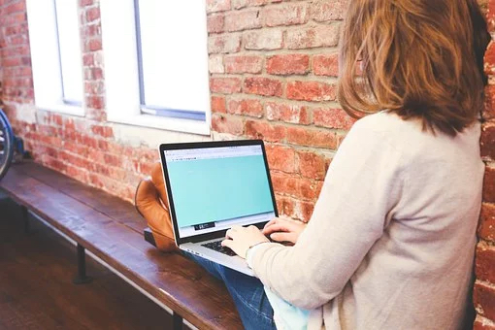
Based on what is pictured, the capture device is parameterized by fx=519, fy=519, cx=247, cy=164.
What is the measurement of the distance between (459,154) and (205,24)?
57.2 inches

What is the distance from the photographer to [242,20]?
6.44ft

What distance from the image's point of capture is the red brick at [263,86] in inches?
73.1

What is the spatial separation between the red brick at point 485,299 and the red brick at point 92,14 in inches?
98.6

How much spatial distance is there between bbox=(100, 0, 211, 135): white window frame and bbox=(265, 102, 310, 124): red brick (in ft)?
3.30

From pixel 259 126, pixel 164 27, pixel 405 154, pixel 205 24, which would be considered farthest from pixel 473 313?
pixel 164 27

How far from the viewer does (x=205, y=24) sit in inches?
85.3

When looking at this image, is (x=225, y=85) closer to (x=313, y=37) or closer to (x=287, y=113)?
(x=287, y=113)

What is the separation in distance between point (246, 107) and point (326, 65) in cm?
46

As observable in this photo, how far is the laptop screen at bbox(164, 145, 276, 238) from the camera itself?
5.19 feet

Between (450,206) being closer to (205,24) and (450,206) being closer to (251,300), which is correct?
(251,300)

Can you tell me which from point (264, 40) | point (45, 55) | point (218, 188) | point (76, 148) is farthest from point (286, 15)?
point (45, 55)

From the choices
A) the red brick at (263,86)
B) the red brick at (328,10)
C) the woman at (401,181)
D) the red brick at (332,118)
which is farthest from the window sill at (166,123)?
the woman at (401,181)

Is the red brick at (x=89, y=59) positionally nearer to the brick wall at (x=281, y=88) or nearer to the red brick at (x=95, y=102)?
the red brick at (x=95, y=102)

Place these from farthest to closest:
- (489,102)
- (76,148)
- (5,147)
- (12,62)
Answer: (12,62), (5,147), (76,148), (489,102)
